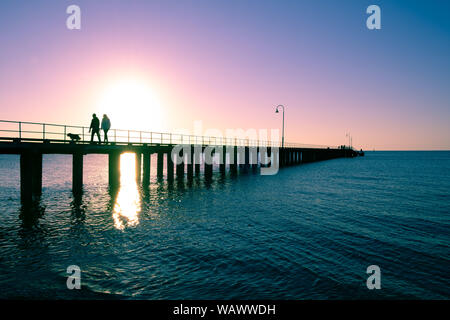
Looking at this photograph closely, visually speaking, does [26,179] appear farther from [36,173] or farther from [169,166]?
[169,166]

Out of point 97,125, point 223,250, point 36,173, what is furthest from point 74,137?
point 223,250

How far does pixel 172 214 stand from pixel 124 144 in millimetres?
11676

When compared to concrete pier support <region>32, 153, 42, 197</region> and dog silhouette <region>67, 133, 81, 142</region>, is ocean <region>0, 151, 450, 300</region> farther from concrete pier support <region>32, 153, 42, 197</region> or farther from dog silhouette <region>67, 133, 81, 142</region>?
dog silhouette <region>67, 133, 81, 142</region>


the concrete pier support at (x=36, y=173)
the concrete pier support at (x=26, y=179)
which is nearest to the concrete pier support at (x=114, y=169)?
the concrete pier support at (x=36, y=173)

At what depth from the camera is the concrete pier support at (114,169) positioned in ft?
74.2

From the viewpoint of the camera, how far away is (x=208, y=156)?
32812 mm

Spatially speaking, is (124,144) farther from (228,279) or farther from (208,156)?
(228,279)

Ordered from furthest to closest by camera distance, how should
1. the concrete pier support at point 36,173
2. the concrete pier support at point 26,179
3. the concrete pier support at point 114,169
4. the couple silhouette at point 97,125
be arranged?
the concrete pier support at point 114,169, the couple silhouette at point 97,125, the concrete pier support at point 36,173, the concrete pier support at point 26,179

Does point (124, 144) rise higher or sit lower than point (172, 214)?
higher

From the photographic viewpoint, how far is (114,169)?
23.4 meters

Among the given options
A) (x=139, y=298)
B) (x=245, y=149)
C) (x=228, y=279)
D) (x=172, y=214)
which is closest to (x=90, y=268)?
(x=139, y=298)

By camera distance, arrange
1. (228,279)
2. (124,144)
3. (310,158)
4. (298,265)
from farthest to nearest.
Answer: (310,158) → (124,144) → (298,265) → (228,279)

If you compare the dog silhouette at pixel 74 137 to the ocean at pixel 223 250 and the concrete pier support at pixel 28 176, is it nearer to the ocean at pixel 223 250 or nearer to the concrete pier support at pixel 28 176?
the concrete pier support at pixel 28 176

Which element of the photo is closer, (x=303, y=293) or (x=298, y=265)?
(x=303, y=293)
